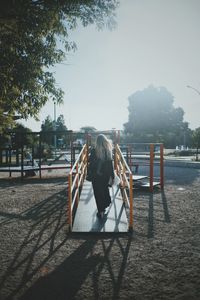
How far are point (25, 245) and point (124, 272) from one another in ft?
6.93

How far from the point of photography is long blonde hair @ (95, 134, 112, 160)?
22.1 ft

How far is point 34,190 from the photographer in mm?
11508

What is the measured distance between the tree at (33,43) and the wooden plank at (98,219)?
4.14 meters

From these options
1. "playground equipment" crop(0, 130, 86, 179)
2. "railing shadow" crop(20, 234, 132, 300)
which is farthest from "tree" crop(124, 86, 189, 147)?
"railing shadow" crop(20, 234, 132, 300)

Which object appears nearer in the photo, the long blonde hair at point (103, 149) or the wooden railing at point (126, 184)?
the wooden railing at point (126, 184)

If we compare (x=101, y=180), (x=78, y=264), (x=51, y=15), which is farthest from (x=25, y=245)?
(x=51, y=15)

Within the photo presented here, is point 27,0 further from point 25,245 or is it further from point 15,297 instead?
point 15,297

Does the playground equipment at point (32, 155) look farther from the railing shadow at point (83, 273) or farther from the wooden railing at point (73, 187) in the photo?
the railing shadow at point (83, 273)

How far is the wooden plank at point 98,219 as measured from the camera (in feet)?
20.0

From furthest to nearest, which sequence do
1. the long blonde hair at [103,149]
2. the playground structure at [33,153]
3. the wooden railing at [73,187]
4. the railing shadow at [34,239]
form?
the playground structure at [33,153], the long blonde hair at [103,149], the wooden railing at [73,187], the railing shadow at [34,239]

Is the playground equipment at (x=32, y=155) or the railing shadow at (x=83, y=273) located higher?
the playground equipment at (x=32, y=155)

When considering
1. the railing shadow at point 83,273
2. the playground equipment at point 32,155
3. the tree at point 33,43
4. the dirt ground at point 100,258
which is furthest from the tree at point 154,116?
the railing shadow at point 83,273

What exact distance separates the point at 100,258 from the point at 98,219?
203 cm

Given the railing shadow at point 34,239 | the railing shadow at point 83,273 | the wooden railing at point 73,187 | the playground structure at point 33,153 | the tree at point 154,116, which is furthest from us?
the tree at point 154,116
